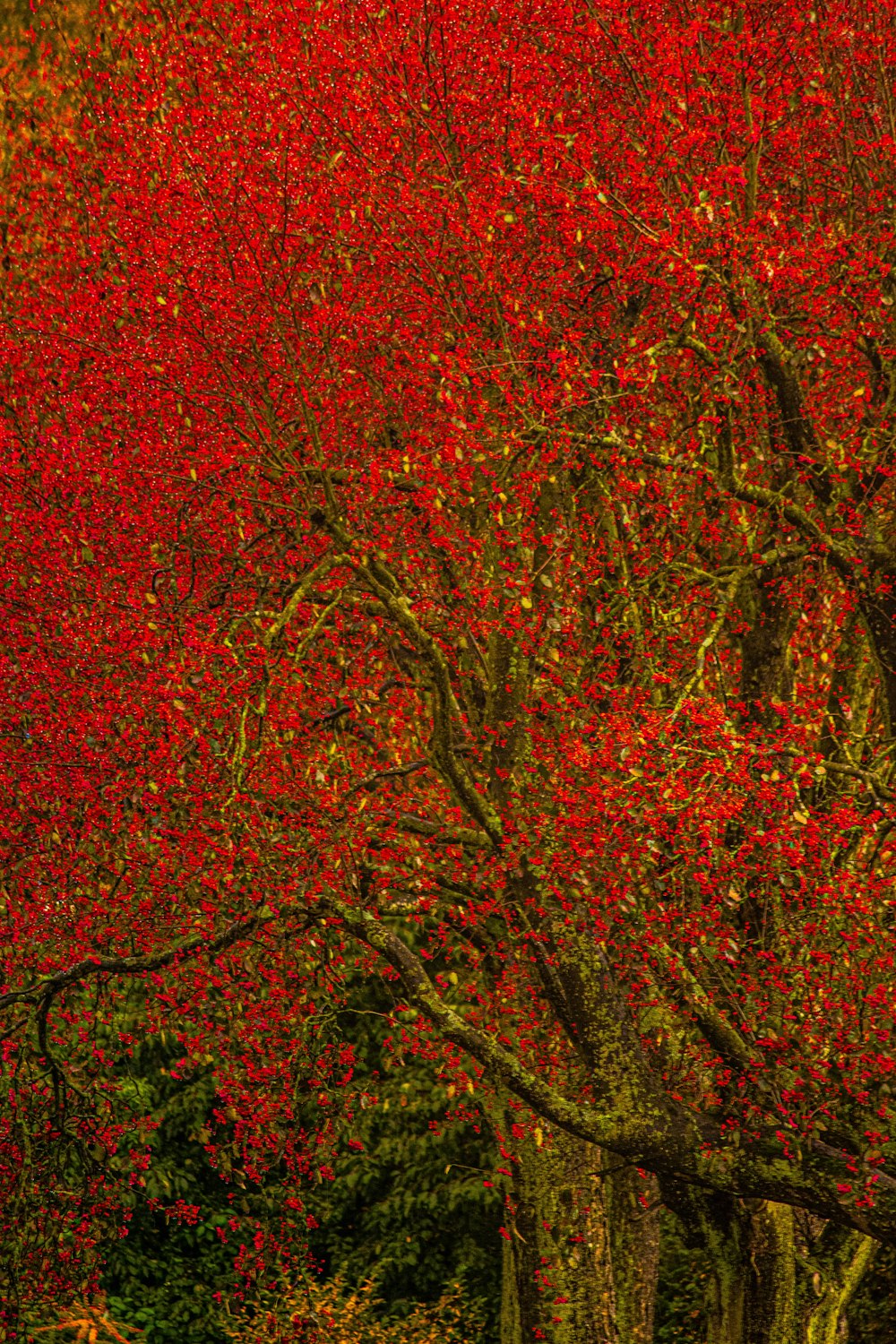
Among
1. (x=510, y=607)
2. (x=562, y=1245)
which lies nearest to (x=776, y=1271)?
(x=562, y=1245)

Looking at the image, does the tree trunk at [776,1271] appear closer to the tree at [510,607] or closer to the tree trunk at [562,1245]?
the tree at [510,607]

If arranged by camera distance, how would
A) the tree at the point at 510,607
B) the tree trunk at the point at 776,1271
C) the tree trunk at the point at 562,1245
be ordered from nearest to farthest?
1. the tree at the point at 510,607
2. the tree trunk at the point at 776,1271
3. the tree trunk at the point at 562,1245

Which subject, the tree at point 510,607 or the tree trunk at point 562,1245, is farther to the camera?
the tree trunk at point 562,1245

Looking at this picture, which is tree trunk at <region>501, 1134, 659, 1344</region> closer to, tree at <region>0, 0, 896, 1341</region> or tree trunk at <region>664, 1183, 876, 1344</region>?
tree at <region>0, 0, 896, 1341</region>

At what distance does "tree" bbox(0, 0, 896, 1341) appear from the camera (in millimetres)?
10039

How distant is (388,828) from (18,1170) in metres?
3.96

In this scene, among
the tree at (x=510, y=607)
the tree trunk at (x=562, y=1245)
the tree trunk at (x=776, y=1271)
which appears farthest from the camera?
the tree trunk at (x=562, y=1245)

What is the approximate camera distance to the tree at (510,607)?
10039 millimetres

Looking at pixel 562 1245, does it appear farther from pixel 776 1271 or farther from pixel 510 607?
pixel 510 607

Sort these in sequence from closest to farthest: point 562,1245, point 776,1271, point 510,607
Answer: point 510,607, point 776,1271, point 562,1245

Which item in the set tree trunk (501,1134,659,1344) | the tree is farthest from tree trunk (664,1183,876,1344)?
tree trunk (501,1134,659,1344)

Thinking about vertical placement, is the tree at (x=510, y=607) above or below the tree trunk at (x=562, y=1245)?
above

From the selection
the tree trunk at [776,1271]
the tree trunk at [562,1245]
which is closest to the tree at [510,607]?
the tree trunk at [776,1271]

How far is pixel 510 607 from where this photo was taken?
1058cm
